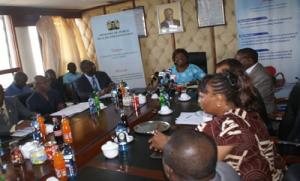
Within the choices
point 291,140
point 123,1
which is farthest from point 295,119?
point 123,1

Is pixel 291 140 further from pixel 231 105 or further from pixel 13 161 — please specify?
pixel 13 161

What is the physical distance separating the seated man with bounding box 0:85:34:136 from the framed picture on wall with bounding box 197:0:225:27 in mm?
3145

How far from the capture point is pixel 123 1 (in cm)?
525

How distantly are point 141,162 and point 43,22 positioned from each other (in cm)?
417

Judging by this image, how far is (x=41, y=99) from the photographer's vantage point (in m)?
2.98

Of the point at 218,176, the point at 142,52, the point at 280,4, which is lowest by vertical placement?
the point at 218,176

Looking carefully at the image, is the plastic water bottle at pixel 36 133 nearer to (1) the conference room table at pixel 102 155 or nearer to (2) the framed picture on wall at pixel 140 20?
(1) the conference room table at pixel 102 155

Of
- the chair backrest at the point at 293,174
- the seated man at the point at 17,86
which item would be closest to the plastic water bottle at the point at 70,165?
the chair backrest at the point at 293,174

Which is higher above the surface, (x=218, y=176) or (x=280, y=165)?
(x=218, y=176)

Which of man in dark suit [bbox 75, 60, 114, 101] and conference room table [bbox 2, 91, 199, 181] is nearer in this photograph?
conference room table [bbox 2, 91, 199, 181]

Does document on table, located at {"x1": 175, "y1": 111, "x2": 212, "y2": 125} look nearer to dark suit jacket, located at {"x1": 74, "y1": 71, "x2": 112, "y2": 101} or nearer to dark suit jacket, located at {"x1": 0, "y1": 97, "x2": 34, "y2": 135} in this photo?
dark suit jacket, located at {"x1": 0, "y1": 97, "x2": 34, "y2": 135}

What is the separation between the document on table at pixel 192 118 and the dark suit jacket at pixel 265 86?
809 mm

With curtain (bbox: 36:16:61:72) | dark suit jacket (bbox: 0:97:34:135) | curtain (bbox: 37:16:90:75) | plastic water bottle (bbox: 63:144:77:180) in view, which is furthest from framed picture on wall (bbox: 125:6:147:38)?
plastic water bottle (bbox: 63:144:77:180)

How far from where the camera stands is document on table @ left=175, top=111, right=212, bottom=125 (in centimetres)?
193
